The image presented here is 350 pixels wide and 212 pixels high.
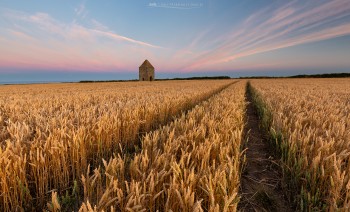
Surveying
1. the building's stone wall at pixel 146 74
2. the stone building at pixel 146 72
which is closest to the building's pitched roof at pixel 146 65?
the stone building at pixel 146 72

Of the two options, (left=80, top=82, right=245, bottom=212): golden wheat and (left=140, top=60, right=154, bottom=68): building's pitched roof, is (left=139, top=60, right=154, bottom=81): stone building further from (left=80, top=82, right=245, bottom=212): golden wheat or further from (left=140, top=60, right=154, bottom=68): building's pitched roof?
(left=80, top=82, right=245, bottom=212): golden wheat

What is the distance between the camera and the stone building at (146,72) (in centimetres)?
7794

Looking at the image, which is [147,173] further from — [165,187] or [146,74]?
[146,74]

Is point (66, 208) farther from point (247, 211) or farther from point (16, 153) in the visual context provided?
point (247, 211)

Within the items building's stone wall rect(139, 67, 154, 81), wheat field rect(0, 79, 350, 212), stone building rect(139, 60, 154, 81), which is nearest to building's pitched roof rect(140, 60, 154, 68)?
stone building rect(139, 60, 154, 81)

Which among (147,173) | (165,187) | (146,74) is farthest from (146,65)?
(165,187)

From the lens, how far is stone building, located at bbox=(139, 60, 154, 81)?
256 feet

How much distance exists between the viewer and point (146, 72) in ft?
256

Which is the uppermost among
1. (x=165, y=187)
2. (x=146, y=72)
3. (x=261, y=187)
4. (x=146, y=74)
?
(x=146, y=72)

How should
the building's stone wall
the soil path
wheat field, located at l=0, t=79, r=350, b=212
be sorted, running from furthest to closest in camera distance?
1. the building's stone wall
2. the soil path
3. wheat field, located at l=0, t=79, r=350, b=212

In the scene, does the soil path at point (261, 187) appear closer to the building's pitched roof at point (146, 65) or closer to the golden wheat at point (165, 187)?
the golden wheat at point (165, 187)

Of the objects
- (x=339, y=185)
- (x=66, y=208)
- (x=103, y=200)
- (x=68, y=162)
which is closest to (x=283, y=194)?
(x=339, y=185)

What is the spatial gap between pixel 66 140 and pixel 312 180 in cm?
263

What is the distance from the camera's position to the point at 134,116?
160 inches
